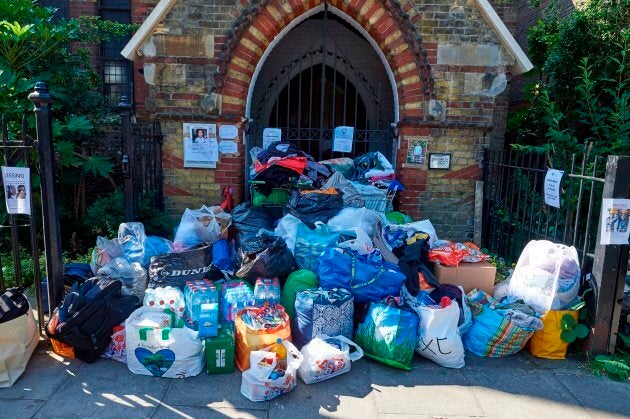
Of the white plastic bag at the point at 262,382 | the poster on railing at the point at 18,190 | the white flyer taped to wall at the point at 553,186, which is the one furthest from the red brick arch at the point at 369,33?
the white plastic bag at the point at 262,382

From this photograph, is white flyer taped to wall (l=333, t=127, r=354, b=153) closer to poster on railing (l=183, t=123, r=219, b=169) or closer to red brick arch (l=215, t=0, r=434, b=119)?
red brick arch (l=215, t=0, r=434, b=119)

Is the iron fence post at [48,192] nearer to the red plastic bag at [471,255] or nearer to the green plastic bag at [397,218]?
the green plastic bag at [397,218]

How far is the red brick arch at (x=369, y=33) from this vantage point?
6066mm

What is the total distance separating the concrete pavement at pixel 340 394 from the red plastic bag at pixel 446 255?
4.18 feet

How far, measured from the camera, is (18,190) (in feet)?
13.1

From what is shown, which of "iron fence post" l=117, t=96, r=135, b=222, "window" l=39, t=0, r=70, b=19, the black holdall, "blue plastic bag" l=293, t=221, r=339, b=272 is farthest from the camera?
"window" l=39, t=0, r=70, b=19

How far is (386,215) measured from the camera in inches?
244

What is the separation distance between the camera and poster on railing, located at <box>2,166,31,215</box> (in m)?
Result: 3.96

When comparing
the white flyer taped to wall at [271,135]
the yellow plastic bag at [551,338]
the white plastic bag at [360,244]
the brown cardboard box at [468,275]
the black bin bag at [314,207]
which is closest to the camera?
the yellow plastic bag at [551,338]

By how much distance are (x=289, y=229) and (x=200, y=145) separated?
6.15 ft

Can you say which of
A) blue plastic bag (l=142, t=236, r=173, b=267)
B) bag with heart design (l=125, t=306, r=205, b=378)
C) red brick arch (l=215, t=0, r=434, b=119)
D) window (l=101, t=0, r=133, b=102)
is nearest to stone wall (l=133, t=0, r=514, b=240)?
red brick arch (l=215, t=0, r=434, b=119)

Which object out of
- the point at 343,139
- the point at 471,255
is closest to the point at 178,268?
the point at 471,255

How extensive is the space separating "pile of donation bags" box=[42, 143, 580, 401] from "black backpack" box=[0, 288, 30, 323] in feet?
0.89

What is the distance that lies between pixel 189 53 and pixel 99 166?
6.05ft
